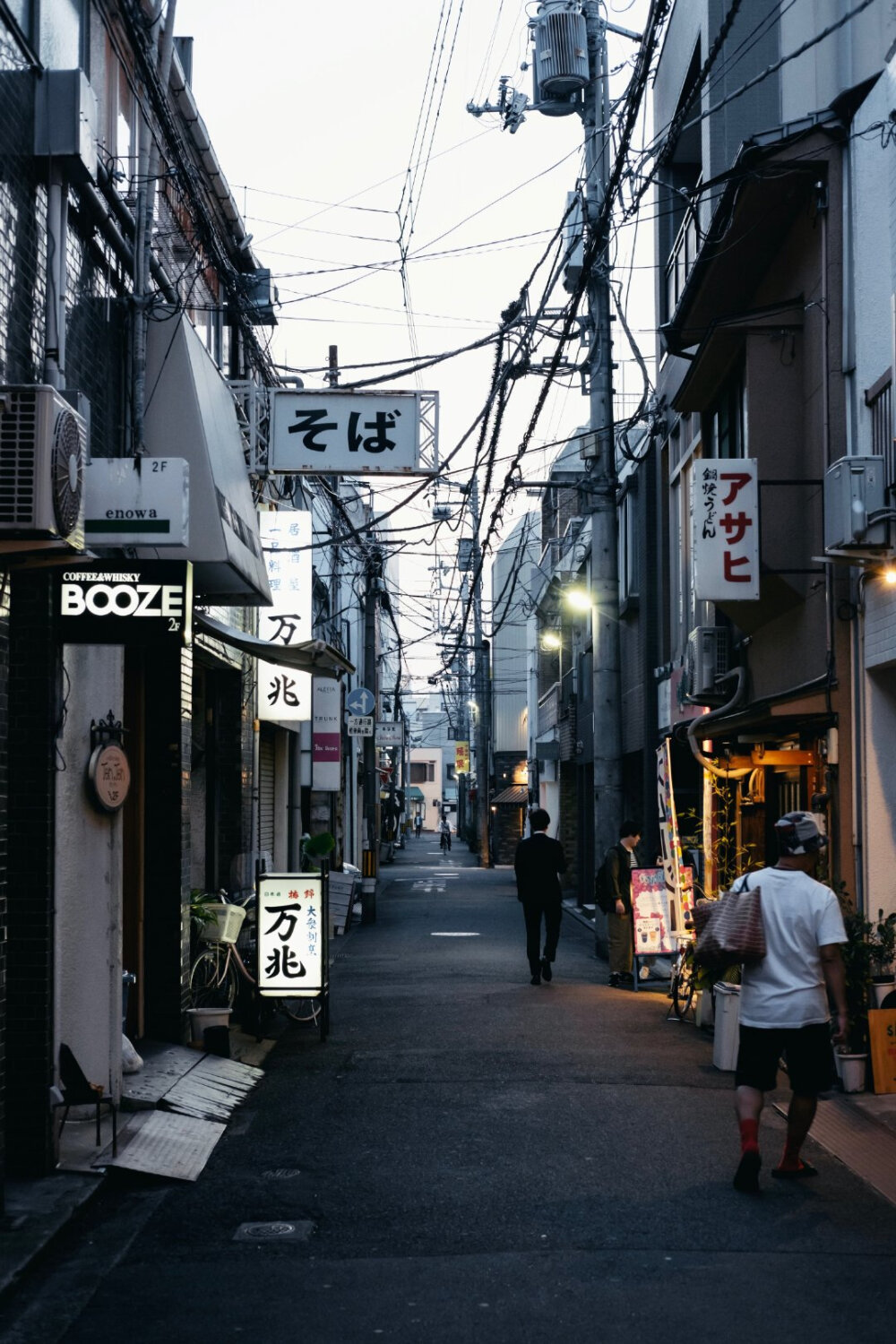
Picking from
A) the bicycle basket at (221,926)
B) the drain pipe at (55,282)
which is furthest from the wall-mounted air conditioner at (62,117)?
the bicycle basket at (221,926)

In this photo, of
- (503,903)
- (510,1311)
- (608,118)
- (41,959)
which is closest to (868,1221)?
(510,1311)

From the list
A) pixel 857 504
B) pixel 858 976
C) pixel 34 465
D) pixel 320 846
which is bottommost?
pixel 858 976

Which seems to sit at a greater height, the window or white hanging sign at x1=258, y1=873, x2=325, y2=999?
the window

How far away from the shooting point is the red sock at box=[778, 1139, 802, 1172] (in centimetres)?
765

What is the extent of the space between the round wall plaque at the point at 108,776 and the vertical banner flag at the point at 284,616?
8.42 metres

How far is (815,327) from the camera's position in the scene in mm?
12039

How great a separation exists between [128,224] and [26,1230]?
7434mm

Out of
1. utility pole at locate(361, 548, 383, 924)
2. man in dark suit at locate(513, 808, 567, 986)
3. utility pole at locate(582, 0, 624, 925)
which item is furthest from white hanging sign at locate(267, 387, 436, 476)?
utility pole at locate(361, 548, 383, 924)

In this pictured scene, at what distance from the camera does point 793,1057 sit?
7.45 m

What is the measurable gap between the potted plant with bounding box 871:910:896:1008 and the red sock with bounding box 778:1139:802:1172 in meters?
2.59

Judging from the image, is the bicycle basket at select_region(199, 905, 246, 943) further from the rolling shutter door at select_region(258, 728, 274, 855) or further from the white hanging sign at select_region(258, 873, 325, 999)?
the rolling shutter door at select_region(258, 728, 274, 855)

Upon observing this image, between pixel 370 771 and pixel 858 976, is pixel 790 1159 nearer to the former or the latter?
pixel 858 976

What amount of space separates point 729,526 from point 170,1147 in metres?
6.94

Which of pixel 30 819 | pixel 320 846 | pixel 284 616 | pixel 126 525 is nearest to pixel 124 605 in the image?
pixel 126 525
